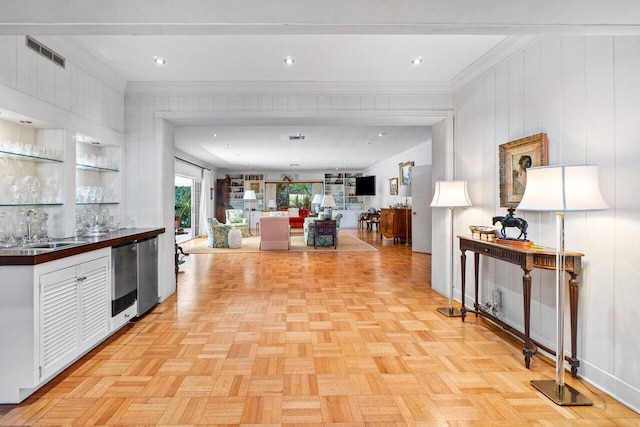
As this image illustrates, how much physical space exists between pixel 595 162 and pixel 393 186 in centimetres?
869

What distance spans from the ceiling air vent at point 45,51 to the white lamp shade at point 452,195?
148 inches

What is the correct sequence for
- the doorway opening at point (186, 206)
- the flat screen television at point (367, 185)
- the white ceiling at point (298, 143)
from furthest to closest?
1. the flat screen television at point (367, 185)
2. the doorway opening at point (186, 206)
3. the white ceiling at point (298, 143)

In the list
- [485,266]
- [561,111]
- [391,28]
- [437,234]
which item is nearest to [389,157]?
[437,234]

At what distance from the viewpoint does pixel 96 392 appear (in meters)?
2.07

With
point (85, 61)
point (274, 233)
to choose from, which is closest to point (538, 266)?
point (85, 61)

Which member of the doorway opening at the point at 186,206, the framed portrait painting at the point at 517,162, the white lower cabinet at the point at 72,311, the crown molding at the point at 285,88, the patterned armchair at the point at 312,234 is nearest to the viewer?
the white lower cabinet at the point at 72,311

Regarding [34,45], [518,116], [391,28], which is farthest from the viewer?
[518,116]

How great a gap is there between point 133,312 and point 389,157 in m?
8.95

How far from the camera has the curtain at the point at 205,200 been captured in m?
11.1

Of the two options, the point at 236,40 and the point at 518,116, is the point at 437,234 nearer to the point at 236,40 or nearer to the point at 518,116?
the point at 518,116

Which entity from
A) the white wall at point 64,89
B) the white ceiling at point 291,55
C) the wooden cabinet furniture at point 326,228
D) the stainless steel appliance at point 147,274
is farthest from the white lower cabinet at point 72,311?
the wooden cabinet furniture at point 326,228

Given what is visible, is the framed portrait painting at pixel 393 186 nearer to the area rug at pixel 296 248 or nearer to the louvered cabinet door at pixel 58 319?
the area rug at pixel 296 248

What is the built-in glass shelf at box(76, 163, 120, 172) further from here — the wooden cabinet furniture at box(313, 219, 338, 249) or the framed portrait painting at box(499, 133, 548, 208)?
the wooden cabinet furniture at box(313, 219, 338, 249)

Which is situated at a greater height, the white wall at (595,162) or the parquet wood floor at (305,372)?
the white wall at (595,162)
